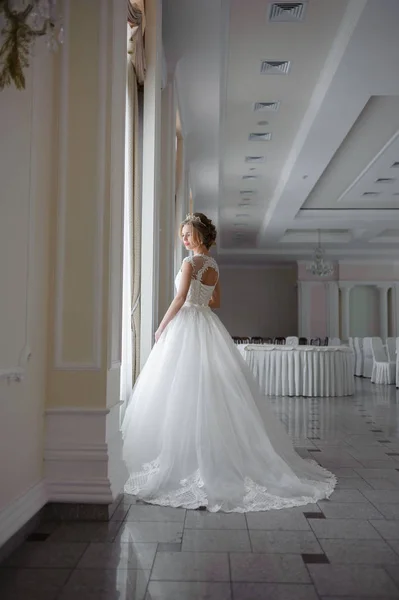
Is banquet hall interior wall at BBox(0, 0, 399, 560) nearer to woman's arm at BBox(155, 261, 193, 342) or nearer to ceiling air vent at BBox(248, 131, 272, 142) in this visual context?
woman's arm at BBox(155, 261, 193, 342)

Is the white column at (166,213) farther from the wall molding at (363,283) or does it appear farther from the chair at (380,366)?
the wall molding at (363,283)

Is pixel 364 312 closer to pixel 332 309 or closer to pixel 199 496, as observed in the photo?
pixel 332 309

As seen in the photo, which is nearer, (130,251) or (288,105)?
(130,251)

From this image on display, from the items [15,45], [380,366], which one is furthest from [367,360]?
[15,45]

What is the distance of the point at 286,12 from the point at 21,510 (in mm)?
4766

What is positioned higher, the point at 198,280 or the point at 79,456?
the point at 198,280

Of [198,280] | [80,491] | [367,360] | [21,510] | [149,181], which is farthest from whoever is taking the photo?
[367,360]

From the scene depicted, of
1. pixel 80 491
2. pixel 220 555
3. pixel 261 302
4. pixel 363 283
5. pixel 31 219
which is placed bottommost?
pixel 220 555

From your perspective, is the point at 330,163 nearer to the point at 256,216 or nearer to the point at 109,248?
the point at 256,216

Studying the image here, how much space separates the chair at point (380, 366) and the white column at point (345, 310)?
5.84 metres

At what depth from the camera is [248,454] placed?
3.42 meters

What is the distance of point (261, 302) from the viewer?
68.1 ft

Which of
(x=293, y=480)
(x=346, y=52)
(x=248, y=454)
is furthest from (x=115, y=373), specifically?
(x=346, y=52)

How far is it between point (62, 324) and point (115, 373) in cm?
41
